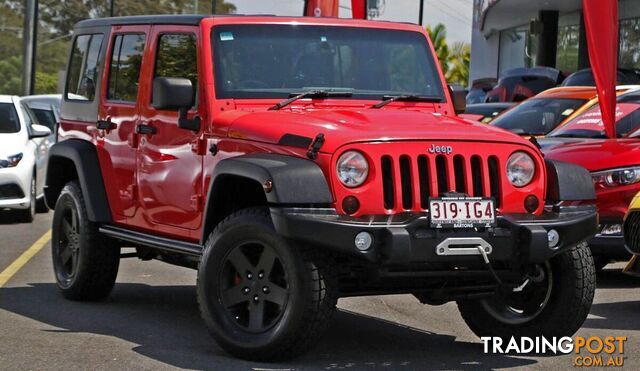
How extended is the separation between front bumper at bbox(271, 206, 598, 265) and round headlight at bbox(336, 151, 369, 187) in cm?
22

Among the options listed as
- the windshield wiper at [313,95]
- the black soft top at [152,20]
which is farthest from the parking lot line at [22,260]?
the windshield wiper at [313,95]

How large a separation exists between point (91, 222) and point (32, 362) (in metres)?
2.43

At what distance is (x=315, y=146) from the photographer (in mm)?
7453

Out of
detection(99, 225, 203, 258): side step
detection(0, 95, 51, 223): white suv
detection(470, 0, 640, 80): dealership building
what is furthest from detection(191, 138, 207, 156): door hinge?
detection(470, 0, 640, 80): dealership building

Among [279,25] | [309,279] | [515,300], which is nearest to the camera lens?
[309,279]

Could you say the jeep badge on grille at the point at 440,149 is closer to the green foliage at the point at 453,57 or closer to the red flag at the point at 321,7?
the red flag at the point at 321,7

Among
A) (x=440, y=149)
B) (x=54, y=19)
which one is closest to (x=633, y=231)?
(x=440, y=149)

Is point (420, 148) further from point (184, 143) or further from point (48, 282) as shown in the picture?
point (48, 282)

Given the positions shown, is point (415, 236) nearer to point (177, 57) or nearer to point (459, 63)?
point (177, 57)

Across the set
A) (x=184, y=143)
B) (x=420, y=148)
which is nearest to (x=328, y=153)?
(x=420, y=148)

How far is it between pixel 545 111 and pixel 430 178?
27.9 feet

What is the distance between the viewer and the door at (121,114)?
31.2ft

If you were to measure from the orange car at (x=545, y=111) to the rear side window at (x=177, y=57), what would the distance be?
6.59 meters

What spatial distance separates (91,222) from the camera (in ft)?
32.5
